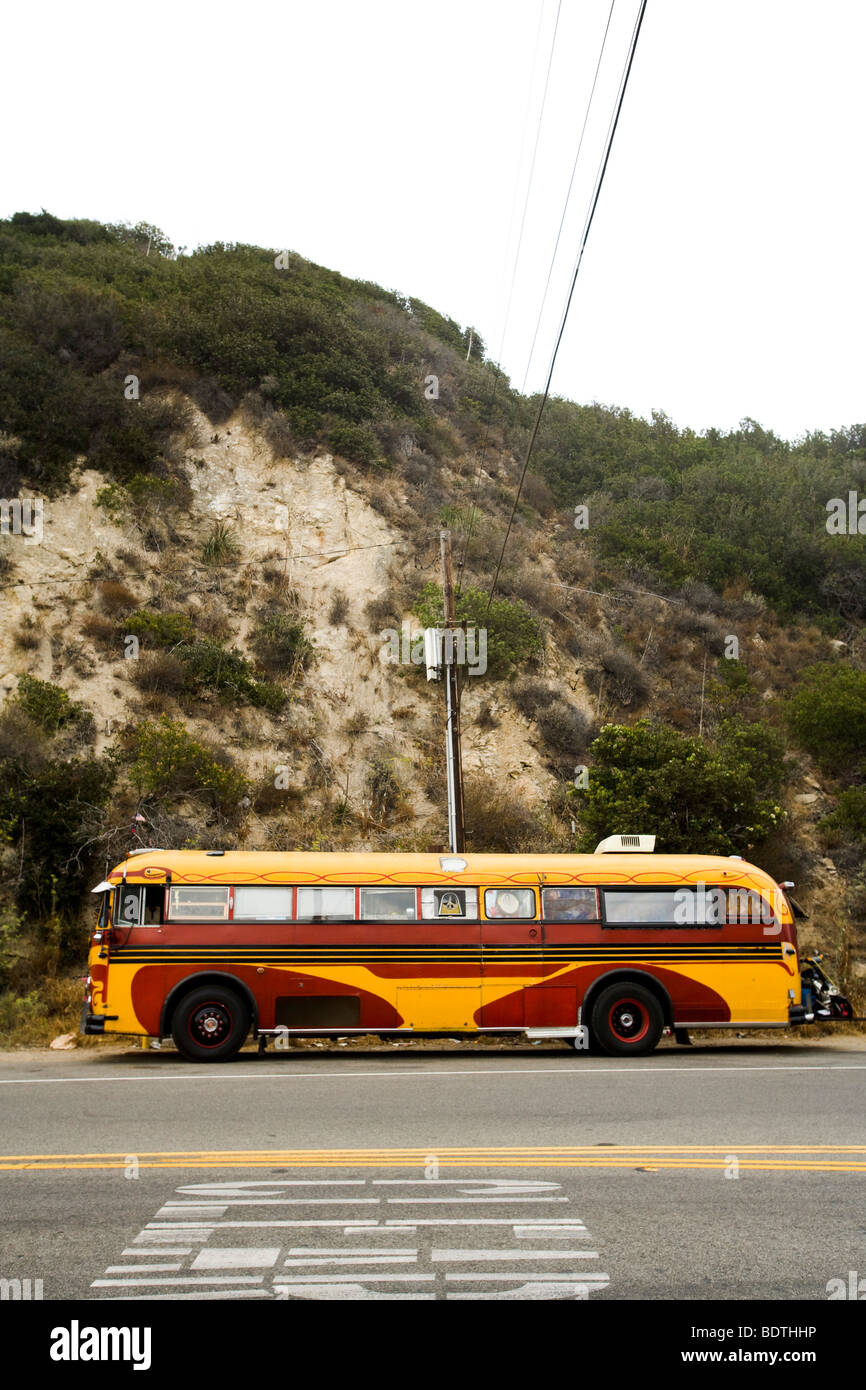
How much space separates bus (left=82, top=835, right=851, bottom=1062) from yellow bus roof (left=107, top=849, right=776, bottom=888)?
0.9 inches

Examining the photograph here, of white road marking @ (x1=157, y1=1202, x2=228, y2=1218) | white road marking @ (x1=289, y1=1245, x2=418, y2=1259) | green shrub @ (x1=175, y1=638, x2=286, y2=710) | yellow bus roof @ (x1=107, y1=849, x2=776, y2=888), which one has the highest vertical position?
green shrub @ (x1=175, y1=638, x2=286, y2=710)

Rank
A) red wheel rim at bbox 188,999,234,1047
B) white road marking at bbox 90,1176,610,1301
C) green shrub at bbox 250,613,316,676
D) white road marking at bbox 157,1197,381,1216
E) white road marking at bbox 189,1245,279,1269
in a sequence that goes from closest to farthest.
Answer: white road marking at bbox 90,1176,610,1301, white road marking at bbox 189,1245,279,1269, white road marking at bbox 157,1197,381,1216, red wheel rim at bbox 188,999,234,1047, green shrub at bbox 250,613,316,676

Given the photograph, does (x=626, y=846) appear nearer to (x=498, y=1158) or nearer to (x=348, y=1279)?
(x=498, y=1158)

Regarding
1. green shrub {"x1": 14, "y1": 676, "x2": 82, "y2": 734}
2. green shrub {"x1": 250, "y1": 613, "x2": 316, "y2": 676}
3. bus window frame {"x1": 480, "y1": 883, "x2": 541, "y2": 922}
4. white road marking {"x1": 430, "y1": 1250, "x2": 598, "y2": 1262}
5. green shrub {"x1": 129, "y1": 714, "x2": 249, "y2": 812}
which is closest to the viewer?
white road marking {"x1": 430, "y1": 1250, "x2": 598, "y2": 1262}

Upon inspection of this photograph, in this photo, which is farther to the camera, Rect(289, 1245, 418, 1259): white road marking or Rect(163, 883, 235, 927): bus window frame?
Rect(163, 883, 235, 927): bus window frame

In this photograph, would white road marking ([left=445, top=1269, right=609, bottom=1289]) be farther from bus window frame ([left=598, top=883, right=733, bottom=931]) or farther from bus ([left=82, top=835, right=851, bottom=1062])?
bus window frame ([left=598, top=883, right=733, bottom=931])

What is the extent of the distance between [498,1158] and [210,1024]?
728 cm

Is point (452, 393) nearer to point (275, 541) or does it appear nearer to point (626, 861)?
point (275, 541)

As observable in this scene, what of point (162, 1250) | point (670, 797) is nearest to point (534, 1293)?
point (162, 1250)

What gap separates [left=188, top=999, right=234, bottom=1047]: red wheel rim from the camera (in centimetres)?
1436

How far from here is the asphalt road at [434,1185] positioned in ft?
Result: 17.6

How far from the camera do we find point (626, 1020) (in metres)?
14.9

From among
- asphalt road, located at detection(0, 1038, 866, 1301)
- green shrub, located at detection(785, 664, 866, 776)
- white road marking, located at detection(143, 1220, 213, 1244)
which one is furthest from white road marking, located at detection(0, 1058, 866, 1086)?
green shrub, located at detection(785, 664, 866, 776)

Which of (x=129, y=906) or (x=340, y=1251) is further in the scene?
(x=129, y=906)
